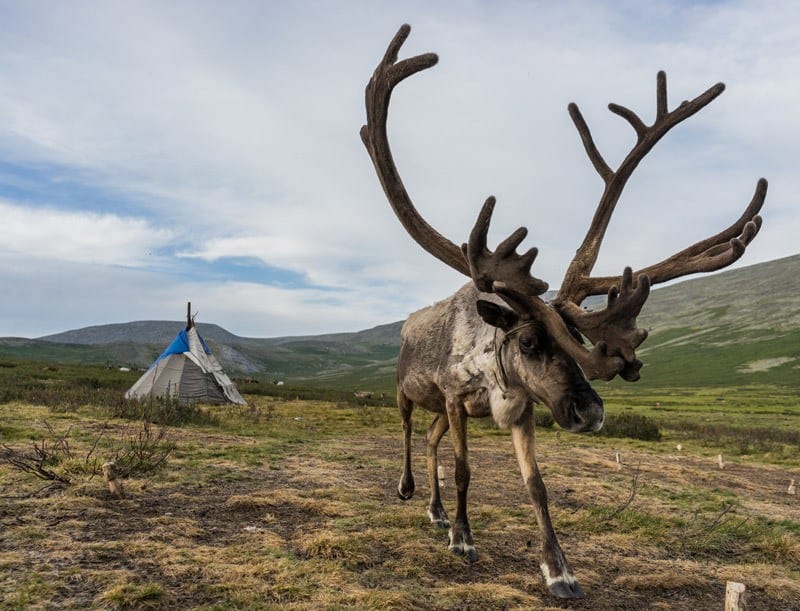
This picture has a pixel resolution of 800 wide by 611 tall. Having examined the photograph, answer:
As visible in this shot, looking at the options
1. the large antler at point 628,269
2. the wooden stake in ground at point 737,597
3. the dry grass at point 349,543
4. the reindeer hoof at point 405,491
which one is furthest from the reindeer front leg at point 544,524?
the reindeer hoof at point 405,491

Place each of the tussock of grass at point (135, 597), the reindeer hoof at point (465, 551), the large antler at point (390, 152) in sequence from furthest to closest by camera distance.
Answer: the large antler at point (390, 152) < the reindeer hoof at point (465, 551) < the tussock of grass at point (135, 597)

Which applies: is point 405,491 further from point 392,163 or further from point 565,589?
point 392,163

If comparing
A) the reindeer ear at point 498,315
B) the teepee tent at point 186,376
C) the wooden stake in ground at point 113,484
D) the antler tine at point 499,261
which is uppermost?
the antler tine at point 499,261

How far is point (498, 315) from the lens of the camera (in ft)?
16.1

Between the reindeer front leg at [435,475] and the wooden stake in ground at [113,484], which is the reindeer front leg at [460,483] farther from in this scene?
the wooden stake in ground at [113,484]

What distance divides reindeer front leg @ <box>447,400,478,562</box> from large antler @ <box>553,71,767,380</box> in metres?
1.54

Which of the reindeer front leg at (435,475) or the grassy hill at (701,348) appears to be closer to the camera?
the reindeer front leg at (435,475)

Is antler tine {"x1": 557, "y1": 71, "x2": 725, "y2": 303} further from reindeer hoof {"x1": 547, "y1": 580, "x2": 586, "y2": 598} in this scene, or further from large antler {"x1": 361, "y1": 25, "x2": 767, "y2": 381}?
reindeer hoof {"x1": 547, "y1": 580, "x2": 586, "y2": 598}

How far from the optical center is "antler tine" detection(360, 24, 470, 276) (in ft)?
18.6

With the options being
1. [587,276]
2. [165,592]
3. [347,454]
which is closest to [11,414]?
[347,454]

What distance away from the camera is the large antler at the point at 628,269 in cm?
390

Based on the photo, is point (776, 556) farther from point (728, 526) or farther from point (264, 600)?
point (264, 600)

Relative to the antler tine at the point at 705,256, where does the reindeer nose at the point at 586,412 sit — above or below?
below

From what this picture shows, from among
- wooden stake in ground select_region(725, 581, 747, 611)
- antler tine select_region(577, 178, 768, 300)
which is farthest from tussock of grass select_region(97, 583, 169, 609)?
antler tine select_region(577, 178, 768, 300)
